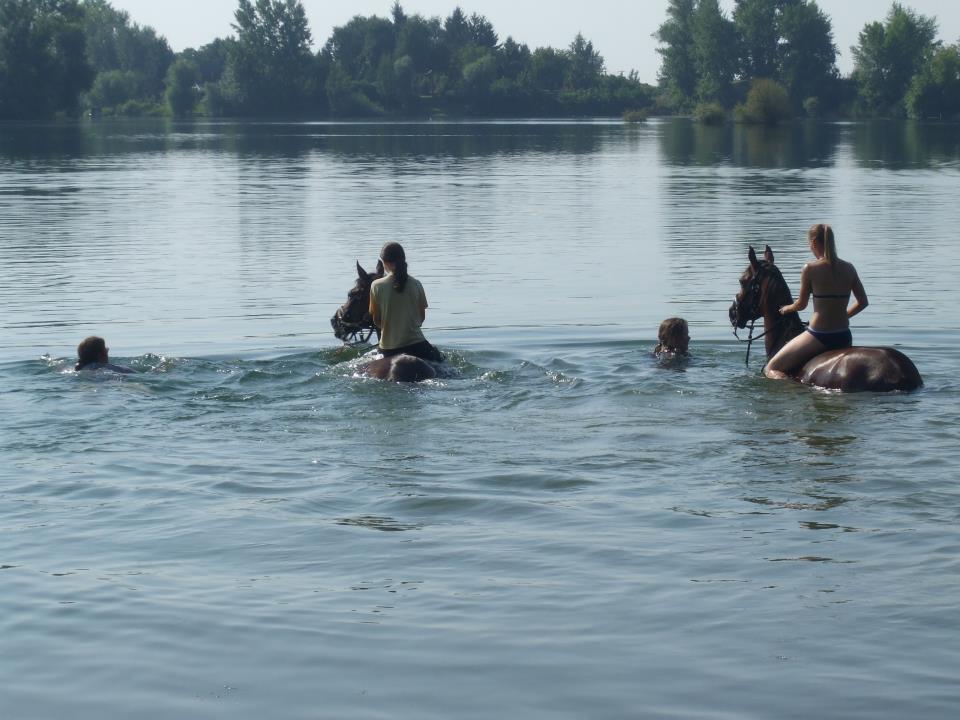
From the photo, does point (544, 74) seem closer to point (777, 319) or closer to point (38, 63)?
point (38, 63)

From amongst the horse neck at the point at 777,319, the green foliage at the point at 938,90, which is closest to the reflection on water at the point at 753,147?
the green foliage at the point at 938,90

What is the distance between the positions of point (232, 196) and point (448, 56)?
457 ft

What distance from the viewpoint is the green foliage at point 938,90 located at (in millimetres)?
122750

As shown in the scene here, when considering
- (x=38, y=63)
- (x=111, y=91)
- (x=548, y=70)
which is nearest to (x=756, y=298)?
(x=38, y=63)

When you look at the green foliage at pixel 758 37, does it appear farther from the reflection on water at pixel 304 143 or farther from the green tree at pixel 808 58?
the reflection on water at pixel 304 143

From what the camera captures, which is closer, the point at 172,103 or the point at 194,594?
the point at 194,594

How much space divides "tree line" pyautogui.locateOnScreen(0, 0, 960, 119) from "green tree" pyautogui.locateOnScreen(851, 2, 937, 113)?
134mm

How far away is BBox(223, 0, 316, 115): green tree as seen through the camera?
6201 inches

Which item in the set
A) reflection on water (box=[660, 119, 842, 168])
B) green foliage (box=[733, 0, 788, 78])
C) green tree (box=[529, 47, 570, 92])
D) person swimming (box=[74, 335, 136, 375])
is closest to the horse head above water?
person swimming (box=[74, 335, 136, 375])

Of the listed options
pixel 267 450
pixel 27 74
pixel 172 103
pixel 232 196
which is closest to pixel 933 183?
pixel 232 196

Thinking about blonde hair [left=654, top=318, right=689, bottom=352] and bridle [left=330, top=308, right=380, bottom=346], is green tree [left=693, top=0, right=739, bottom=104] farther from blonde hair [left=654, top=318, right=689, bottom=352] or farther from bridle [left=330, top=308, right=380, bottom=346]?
bridle [left=330, top=308, right=380, bottom=346]

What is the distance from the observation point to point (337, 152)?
231ft

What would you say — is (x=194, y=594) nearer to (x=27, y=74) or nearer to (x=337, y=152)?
(x=337, y=152)

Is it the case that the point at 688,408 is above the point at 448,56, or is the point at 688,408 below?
below
